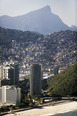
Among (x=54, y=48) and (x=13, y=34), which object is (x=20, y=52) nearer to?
(x=13, y=34)

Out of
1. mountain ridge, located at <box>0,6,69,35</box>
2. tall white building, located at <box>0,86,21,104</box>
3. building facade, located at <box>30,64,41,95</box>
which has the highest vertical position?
mountain ridge, located at <box>0,6,69,35</box>

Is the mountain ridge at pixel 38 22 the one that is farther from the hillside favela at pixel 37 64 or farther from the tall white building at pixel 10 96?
the tall white building at pixel 10 96

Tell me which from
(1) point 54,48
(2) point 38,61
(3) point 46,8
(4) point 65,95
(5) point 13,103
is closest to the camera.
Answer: (5) point 13,103

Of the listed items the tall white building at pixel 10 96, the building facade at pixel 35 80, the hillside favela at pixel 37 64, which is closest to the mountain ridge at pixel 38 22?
the hillside favela at pixel 37 64

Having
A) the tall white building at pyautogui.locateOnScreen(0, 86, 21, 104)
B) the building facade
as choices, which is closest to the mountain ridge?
the building facade

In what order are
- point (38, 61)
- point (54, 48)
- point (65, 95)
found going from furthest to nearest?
point (54, 48) < point (38, 61) < point (65, 95)

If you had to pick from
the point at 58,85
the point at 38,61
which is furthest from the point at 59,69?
the point at 58,85

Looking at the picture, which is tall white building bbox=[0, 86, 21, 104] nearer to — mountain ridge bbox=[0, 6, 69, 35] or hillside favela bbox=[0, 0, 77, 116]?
hillside favela bbox=[0, 0, 77, 116]

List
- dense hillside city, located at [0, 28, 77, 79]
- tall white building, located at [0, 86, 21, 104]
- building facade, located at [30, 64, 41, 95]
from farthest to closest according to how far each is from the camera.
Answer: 1. dense hillside city, located at [0, 28, 77, 79]
2. building facade, located at [30, 64, 41, 95]
3. tall white building, located at [0, 86, 21, 104]
